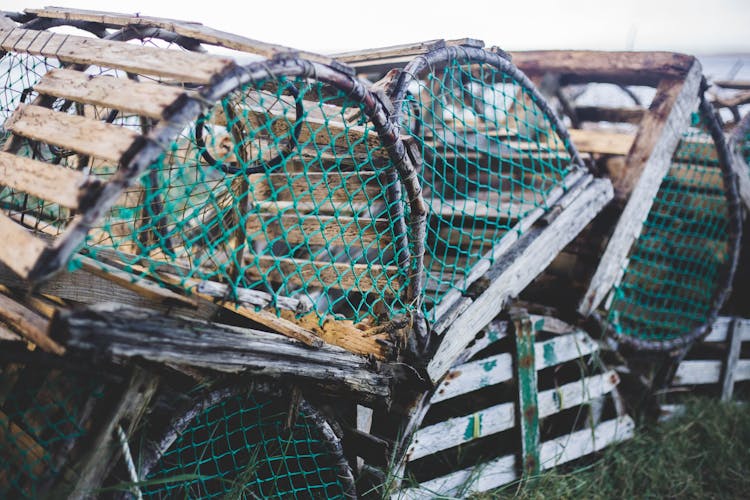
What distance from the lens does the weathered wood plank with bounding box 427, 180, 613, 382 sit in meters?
2.59

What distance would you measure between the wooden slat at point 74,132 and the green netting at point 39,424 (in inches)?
28.2

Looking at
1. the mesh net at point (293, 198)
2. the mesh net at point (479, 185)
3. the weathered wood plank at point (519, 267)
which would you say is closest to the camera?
the mesh net at point (293, 198)

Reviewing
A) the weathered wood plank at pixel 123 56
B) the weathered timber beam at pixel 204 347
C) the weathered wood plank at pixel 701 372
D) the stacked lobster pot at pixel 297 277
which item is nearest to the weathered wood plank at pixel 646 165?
the stacked lobster pot at pixel 297 277

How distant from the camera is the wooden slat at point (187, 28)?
5.80 ft

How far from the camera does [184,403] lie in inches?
76.4

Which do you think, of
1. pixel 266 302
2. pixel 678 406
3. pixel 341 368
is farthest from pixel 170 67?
pixel 678 406

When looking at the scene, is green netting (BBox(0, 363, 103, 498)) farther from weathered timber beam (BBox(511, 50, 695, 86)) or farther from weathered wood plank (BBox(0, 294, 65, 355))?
weathered timber beam (BBox(511, 50, 695, 86))

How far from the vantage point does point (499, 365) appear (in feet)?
9.60

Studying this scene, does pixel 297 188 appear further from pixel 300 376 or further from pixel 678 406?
pixel 678 406

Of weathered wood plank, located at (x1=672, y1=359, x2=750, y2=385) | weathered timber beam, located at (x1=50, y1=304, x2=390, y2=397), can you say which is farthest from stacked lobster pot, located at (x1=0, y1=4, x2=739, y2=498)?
weathered wood plank, located at (x1=672, y1=359, x2=750, y2=385)

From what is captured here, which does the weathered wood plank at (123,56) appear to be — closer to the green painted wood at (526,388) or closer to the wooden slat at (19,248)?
the wooden slat at (19,248)

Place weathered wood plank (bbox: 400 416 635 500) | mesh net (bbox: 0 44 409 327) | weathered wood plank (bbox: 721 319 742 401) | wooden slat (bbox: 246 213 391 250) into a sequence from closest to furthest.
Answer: mesh net (bbox: 0 44 409 327), wooden slat (bbox: 246 213 391 250), weathered wood plank (bbox: 400 416 635 500), weathered wood plank (bbox: 721 319 742 401)

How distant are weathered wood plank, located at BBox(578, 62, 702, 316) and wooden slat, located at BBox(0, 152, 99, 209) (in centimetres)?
272

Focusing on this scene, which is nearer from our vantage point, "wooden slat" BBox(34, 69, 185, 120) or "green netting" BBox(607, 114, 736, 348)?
"wooden slat" BBox(34, 69, 185, 120)
